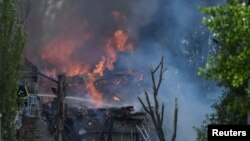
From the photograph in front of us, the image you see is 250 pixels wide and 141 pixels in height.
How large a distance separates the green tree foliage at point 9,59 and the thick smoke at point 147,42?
1104 inches

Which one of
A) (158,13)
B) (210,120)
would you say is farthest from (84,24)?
(210,120)

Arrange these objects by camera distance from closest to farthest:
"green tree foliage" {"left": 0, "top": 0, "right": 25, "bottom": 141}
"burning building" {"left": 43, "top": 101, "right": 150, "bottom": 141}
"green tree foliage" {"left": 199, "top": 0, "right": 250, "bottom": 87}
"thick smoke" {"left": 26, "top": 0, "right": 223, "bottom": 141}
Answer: "green tree foliage" {"left": 199, "top": 0, "right": 250, "bottom": 87}
"green tree foliage" {"left": 0, "top": 0, "right": 25, "bottom": 141}
"burning building" {"left": 43, "top": 101, "right": 150, "bottom": 141}
"thick smoke" {"left": 26, "top": 0, "right": 223, "bottom": 141}

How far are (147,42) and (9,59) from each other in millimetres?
51560

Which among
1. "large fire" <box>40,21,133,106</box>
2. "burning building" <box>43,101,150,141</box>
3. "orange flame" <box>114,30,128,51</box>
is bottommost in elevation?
"burning building" <box>43,101,150,141</box>

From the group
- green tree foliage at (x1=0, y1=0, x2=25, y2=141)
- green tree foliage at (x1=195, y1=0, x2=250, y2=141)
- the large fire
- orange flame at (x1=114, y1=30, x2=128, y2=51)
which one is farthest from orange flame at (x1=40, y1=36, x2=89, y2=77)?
green tree foliage at (x1=195, y1=0, x2=250, y2=141)

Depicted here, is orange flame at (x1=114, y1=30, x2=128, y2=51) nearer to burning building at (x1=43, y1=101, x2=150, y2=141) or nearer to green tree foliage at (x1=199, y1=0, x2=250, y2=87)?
burning building at (x1=43, y1=101, x2=150, y2=141)

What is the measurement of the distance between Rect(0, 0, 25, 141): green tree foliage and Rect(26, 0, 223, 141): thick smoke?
2805 cm

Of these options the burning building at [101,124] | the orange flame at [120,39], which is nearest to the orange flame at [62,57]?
the orange flame at [120,39]

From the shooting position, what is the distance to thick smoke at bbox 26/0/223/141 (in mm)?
62125

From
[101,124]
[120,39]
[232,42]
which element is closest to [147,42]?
[120,39]

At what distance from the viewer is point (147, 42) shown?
7956 centimetres

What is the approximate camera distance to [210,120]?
23938mm

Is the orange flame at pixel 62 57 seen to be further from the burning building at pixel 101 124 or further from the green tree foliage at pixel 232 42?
the green tree foliage at pixel 232 42

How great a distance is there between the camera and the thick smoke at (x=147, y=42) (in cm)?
6212
